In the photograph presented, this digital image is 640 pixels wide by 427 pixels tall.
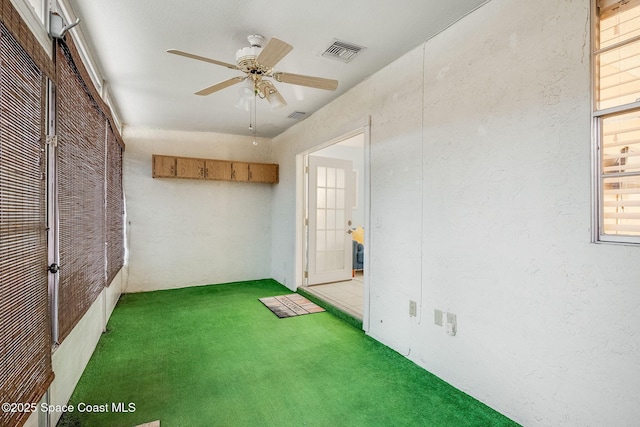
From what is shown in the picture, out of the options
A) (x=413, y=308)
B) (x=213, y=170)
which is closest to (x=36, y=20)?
(x=413, y=308)

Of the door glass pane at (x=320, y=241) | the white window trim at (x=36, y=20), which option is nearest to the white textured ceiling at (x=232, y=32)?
the white window trim at (x=36, y=20)

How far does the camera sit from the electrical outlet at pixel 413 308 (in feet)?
8.74

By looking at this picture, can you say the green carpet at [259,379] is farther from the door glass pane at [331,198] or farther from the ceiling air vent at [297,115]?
the ceiling air vent at [297,115]

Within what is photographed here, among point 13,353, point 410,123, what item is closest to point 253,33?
point 410,123

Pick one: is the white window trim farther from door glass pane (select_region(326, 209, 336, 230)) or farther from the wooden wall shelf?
door glass pane (select_region(326, 209, 336, 230))

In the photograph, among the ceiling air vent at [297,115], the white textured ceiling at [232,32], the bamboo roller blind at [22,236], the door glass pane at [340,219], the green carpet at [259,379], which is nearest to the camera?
the bamboo roller blind at [22,236]

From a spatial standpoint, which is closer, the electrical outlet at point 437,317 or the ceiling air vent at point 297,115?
the electrical outlet at point 437,317

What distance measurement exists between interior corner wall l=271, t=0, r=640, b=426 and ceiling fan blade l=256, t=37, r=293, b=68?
1.27 meters

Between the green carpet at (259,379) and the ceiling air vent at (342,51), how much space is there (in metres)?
2.64

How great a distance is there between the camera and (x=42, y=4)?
1.67m

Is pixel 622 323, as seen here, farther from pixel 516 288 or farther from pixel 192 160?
pixel 192 160

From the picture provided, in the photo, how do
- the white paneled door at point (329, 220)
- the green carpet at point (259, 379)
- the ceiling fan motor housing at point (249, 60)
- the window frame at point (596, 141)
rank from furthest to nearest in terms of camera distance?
the white paneled door at point (329, 220) < the ceiling fan motor housing at point (249, 60) < the green carpet at point (259, 379) < the window frame at point (596, 141)

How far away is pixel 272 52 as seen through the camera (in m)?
1.95

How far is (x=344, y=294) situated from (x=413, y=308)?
2057 mm
